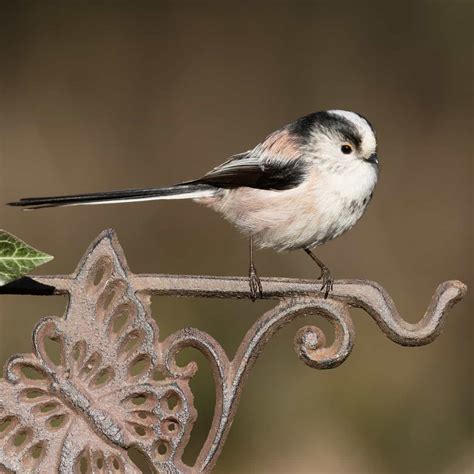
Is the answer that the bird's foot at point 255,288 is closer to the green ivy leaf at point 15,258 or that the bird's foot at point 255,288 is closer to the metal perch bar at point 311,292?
the metal perch bar at point 311,292

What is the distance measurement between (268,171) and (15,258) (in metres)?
0.79

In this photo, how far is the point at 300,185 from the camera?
1.94 metres

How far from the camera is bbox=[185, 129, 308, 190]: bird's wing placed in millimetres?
1967

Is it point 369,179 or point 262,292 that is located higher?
point 369,179

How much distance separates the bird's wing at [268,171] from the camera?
1.97 meters

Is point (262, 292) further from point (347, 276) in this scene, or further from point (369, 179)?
point (347, 276)

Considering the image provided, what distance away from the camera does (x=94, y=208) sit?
107 inches

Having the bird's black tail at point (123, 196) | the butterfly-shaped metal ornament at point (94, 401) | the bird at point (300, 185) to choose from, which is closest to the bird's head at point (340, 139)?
the bird at point (300, 185)

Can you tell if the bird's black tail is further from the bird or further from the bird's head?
the bird's head

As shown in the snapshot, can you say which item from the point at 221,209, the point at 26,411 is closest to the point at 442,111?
the point at 221,209

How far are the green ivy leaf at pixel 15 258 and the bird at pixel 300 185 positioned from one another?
0.55 meters

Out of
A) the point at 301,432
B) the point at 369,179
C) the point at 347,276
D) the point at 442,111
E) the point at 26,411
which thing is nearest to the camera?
the point at 26,411

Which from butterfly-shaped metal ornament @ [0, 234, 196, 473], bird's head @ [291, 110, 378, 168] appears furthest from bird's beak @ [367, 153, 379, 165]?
butterfly-shaped metal ornament @ [0, 234, 196, 473]

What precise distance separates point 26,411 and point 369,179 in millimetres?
841
